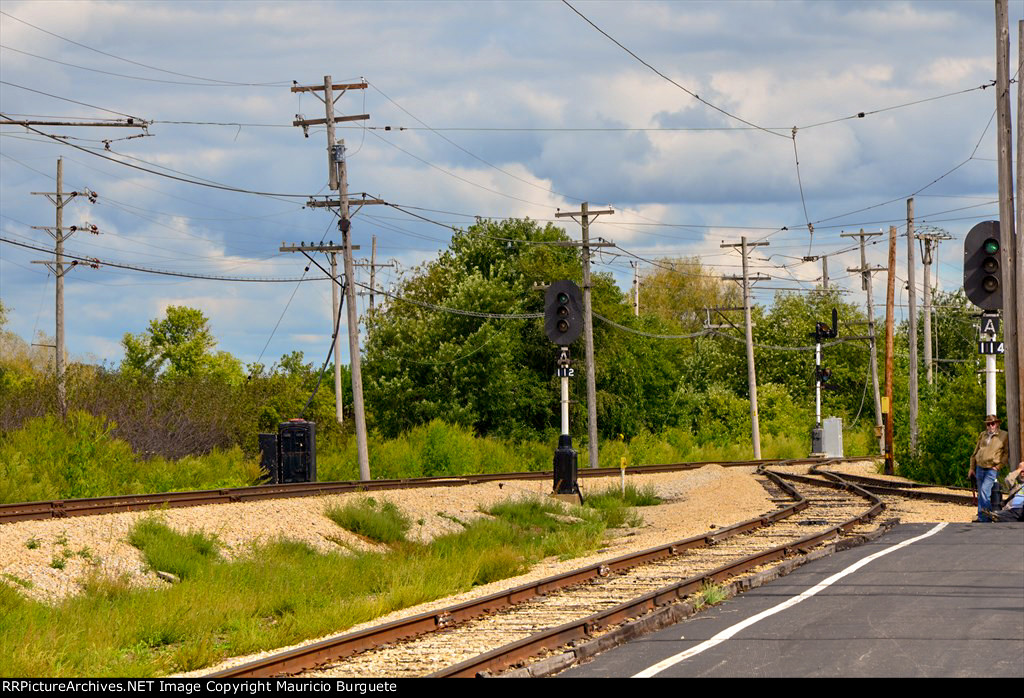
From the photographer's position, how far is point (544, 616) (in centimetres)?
1384

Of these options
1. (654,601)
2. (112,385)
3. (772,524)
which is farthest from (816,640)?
(112,385)

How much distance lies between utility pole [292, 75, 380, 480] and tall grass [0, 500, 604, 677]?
45.6 feet

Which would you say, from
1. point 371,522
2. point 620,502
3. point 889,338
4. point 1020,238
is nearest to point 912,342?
point 889,338

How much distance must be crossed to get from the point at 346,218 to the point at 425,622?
2823cm

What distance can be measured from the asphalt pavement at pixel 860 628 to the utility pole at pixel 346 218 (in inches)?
832

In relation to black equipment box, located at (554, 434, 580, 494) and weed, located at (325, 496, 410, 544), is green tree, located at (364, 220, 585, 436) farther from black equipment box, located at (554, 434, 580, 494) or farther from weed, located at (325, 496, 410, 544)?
weed, located at (325, 496, 410, 544)

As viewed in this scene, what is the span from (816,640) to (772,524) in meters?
13.5

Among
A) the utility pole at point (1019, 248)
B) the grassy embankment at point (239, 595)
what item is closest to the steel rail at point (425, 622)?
the grassy embankment at point (239, 595)

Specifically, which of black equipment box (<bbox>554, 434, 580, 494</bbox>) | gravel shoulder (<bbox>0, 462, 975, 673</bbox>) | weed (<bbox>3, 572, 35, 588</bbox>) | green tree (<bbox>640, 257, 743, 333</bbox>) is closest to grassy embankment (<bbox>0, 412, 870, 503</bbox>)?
gravel shoulder (<bbox>0, 462, 975, 673</bbox>)

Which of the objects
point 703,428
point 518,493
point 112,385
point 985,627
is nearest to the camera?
point 985,627

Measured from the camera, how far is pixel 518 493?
31297 millimetres

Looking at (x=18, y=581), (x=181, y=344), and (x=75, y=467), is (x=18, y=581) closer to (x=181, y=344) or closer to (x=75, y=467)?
(x=75, y=467)

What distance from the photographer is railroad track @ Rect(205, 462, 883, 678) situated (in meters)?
10.8
